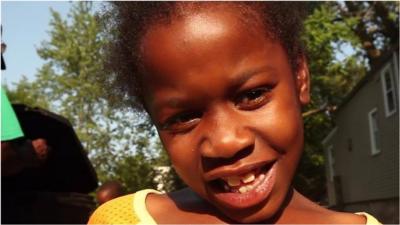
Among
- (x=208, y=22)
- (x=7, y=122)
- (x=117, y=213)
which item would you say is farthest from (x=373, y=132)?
(x=208, y=22)

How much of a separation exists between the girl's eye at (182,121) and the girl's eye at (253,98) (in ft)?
0.30

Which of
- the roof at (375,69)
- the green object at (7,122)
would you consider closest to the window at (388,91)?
the roof at (375,69)

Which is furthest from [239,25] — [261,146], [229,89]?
[261,146]

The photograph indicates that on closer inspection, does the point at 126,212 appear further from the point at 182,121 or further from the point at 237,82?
the point at 237,82

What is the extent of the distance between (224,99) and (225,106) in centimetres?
2

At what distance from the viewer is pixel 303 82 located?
5.07ft

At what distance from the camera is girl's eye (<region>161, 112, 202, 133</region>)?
132cm

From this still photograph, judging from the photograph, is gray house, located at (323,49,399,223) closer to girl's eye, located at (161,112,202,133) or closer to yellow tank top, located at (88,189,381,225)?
yellow tank top, located at (88,189,381,225)

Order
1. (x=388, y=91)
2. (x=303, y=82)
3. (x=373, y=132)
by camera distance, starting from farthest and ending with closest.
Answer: (x=373, y=132) < (x=388, y=91) < (x=303, y=82)

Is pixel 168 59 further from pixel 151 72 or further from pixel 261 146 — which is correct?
pixel 261 146

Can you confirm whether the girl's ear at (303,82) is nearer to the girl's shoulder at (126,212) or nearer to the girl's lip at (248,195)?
the girl's lip at (248,195)

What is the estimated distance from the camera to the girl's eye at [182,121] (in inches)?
51.8

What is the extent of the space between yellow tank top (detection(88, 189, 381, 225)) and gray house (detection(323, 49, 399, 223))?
29.2 ft

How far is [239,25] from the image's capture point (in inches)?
51.8
